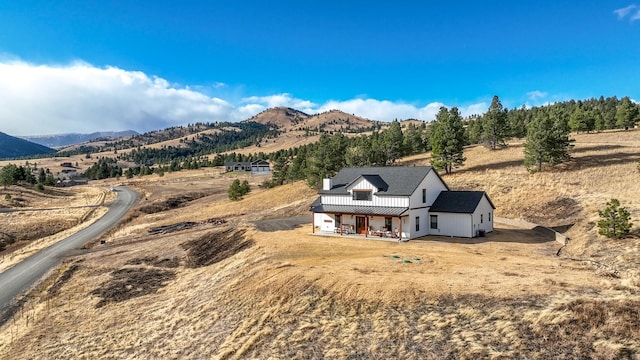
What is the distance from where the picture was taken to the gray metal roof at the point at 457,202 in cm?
3961

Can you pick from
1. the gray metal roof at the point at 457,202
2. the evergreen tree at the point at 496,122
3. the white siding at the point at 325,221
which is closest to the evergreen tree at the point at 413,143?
the evergreen tree at the point at 496,122

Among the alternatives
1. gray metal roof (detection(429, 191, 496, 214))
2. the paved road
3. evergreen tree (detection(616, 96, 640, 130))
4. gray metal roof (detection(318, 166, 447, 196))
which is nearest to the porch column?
gray metal roof (detection(318, 166, 447, 196))

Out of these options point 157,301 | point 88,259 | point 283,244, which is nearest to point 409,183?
point 283,244

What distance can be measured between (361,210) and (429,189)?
7433 millimetres

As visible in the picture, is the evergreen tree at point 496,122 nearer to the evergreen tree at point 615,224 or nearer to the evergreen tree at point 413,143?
the evergreen tree at point 413,143

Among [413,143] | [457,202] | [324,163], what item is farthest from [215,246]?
[413,143]

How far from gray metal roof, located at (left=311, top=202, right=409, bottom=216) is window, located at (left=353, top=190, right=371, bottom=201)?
928mm

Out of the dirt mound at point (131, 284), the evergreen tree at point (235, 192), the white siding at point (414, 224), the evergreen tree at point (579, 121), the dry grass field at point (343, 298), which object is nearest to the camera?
the dry grass field at point (343, 298)

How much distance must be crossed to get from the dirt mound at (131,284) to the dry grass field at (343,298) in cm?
15

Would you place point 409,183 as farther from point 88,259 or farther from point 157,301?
point 88,259

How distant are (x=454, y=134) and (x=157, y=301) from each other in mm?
55833

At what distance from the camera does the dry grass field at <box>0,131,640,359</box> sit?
16578 mm

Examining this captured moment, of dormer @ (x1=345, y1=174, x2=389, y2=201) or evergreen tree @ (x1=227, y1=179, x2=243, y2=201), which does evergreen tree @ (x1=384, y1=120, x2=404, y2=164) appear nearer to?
evergreen tree @ (x1=227, y1=179, x2=243, y2=201)

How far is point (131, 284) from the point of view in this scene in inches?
1217
